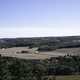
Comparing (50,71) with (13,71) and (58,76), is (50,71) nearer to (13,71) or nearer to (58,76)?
(58,76)

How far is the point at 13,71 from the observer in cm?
2636

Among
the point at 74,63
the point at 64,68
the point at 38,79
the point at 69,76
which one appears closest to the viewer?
the point at 38,79

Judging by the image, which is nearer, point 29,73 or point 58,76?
point 29,73

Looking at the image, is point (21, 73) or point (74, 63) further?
point (74, 63)

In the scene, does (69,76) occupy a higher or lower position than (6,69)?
lower

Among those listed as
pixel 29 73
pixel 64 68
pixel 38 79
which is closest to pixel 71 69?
pixel 64 68

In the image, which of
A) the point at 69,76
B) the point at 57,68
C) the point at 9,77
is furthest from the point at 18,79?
the point at 57,68

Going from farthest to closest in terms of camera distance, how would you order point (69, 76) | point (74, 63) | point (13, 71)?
point (74, 63) → point (69, 76) → point (13, 71)

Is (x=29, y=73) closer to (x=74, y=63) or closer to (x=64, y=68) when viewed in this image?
(x=64, y=68)

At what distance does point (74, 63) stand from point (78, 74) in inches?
168

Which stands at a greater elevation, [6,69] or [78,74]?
[6,69]

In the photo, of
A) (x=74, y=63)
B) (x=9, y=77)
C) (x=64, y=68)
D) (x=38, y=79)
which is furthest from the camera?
(x=74, y=63)

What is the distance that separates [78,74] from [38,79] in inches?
371

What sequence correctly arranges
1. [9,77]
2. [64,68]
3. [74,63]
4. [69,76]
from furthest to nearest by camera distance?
[74,63]
[64,68]
[69,76]
[9,77]
